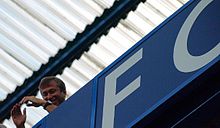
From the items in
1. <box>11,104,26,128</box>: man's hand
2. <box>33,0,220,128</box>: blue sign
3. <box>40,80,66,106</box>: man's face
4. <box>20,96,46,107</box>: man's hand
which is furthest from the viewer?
<box>40,80,66,106</box>: man's face

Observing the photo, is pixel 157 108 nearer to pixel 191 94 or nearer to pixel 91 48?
pixel 191 94

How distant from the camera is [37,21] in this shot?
19172 millimetres

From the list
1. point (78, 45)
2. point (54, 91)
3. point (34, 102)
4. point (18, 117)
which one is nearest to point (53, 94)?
point (54, 91)

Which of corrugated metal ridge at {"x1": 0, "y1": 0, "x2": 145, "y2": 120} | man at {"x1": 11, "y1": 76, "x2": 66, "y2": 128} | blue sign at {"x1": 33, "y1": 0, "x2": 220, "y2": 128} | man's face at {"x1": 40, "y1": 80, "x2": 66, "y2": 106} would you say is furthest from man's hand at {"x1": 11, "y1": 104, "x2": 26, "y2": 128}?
corrugated metal ridge at {"x1": 0, "y1": 0, "x2": 145, "y2": 120}

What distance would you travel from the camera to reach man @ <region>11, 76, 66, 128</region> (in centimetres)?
1275

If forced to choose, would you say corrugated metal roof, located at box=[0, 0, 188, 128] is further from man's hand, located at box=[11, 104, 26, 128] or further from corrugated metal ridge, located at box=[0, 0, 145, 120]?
man's hand, located at box=[11, 104, 26, 128]

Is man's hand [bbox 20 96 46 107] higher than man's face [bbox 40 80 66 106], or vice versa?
man's face [bbox 40 80 66 106]

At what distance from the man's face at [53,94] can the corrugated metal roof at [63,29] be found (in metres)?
5.86

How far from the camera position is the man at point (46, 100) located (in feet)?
41.8

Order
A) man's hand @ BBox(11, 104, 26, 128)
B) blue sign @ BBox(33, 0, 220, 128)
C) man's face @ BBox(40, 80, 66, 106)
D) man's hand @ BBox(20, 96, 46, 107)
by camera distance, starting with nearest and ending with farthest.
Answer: blue sign @ BBox(33, 0, 220, 128) < man's hand @ BBox(11, 104, 26, 128) < man's hand @ BBox(20, 96, 46, 107) < man's face @ BBox(40, 80, 66, 106)

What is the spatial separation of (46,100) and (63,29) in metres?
6.09

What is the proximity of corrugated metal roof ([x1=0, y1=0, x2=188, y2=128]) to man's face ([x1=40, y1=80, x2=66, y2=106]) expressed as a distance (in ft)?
19.2

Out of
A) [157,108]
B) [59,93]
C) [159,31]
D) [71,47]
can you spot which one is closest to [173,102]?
[157,108]

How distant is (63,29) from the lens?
19109mm
